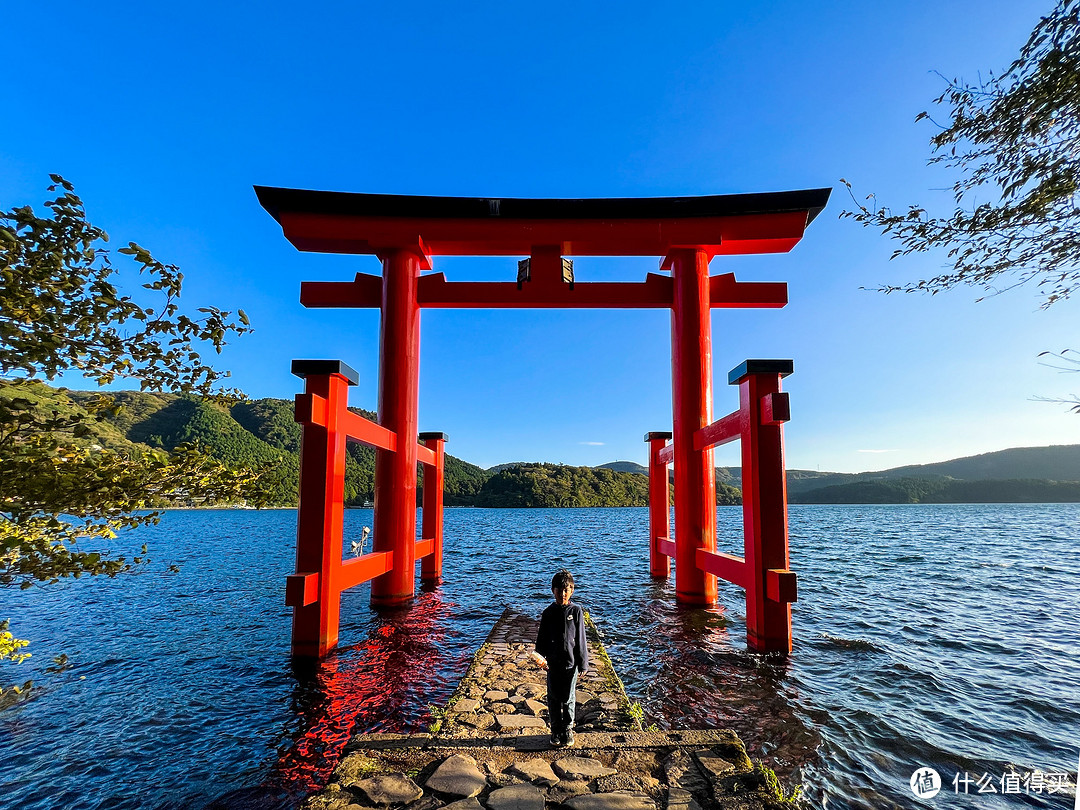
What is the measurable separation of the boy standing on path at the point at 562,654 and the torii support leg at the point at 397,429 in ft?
20.2

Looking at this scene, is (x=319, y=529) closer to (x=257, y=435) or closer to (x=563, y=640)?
(x=563, y=640)

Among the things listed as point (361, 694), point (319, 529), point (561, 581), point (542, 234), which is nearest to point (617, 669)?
point (361, 694)

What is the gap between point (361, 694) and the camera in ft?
19.5

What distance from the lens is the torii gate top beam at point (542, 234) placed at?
30.6 ft

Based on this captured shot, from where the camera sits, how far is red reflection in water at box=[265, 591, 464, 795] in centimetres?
445

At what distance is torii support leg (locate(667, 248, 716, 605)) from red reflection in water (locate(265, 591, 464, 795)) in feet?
15.6

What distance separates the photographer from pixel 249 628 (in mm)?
9695

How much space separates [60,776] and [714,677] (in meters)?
6.58

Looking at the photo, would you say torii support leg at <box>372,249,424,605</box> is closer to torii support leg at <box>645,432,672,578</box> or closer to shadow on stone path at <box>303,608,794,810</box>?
shadow on stone path at <box>303,608,794,810</box>

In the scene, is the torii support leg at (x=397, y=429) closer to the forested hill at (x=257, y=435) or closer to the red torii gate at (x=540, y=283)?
the red torii gate at (x=540, y=283)

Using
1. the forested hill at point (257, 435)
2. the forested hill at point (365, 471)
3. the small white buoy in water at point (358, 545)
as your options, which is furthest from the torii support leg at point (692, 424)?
the forested hill at point (365, 471)

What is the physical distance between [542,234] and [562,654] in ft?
25.4

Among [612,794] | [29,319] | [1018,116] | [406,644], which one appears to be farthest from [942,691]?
[29,319]

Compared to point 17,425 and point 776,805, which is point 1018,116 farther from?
point 17,425
